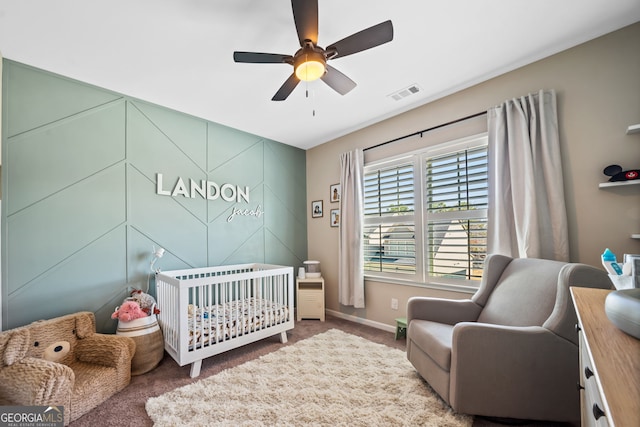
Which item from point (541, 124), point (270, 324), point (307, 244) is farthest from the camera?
point (307, 244)

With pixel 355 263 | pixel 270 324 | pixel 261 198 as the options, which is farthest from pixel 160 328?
pixel 355 263

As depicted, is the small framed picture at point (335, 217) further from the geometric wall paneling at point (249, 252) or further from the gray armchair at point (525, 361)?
the gray armchair at point (525, 361)

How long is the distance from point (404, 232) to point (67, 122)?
3318 mm

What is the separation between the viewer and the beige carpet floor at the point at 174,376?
160 cm

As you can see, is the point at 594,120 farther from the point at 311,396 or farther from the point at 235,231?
the point at 235,231

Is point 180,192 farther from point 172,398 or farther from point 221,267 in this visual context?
point 172,398

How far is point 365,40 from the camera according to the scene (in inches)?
59.4

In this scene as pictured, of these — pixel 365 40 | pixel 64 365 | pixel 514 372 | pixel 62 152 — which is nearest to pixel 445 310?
pixel 514 372

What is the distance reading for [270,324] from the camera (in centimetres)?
265

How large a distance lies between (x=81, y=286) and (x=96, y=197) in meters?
0.77

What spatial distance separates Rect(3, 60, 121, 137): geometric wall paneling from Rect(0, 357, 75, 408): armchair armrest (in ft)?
5.51

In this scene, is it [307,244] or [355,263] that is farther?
[307,244]

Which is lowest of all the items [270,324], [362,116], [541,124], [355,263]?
[270,324]

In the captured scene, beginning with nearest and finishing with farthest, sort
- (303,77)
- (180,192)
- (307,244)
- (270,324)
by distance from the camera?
(303,77)
(270,324)
(180,192)
(307,244)
